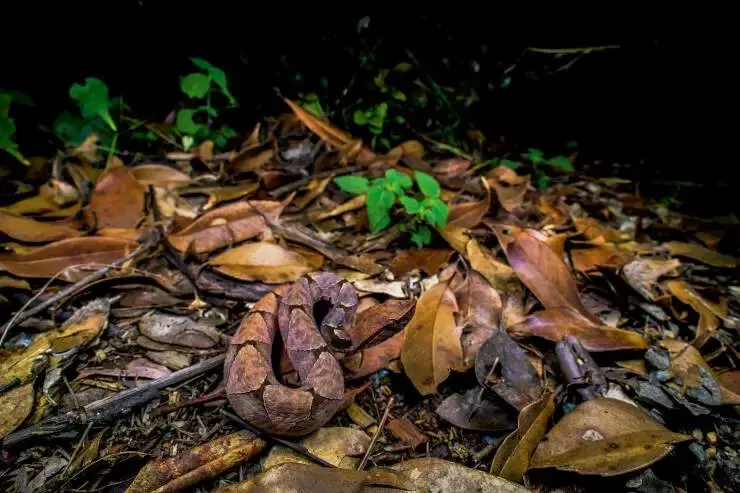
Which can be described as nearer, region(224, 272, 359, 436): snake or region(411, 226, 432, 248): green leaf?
region(224, 272, 359, 436): snake

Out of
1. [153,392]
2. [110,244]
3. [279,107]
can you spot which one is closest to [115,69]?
[279,107]

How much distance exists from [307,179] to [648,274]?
2.46 m

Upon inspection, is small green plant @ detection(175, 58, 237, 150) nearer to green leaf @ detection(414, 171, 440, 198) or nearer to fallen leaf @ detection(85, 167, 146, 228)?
fallen leaf @ detection(85, 167, 146, 228)

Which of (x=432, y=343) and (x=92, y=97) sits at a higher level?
(x=92, y=97)

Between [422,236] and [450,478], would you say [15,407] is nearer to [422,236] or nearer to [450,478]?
[450,478]

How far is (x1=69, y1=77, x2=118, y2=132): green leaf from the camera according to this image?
10.0ft

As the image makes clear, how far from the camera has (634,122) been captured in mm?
4430

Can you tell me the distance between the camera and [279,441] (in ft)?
5.86

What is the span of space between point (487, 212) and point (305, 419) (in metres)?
1.99

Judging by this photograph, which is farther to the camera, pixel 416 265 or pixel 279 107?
pixel 279 107

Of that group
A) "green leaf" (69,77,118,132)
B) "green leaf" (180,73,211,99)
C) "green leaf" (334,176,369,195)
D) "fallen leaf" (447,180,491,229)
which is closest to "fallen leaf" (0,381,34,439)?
"green leaf" (334,176,369,195)

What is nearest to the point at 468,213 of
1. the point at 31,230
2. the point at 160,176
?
the point at 160,176

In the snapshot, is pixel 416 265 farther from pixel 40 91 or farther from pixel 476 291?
pixel 40 91

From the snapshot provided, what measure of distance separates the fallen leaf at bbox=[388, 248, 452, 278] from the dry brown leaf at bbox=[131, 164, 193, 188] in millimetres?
1810
